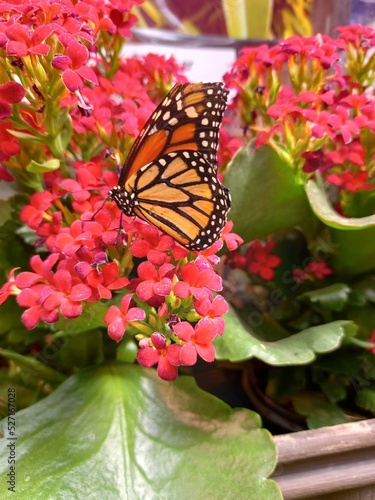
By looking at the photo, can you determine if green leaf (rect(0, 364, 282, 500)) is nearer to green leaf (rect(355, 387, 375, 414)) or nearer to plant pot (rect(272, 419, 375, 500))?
plant pot (rect(272, 419, 375, 500))

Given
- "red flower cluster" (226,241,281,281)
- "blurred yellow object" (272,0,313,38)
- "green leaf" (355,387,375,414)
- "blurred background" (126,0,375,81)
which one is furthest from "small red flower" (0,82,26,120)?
"blurred yellow object" (272,0,313,38)

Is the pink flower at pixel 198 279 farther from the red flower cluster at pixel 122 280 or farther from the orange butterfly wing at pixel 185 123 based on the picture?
the orange butterfly wing at pixel 185 123

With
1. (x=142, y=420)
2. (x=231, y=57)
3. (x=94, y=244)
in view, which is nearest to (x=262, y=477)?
(x=142, y=420)

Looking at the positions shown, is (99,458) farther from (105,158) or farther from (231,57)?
(231,57)

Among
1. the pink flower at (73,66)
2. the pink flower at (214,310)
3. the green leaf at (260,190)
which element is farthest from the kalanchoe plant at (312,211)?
the pink flower at (73,66)

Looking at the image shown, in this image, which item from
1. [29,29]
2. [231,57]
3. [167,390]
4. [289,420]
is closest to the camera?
[29,29]

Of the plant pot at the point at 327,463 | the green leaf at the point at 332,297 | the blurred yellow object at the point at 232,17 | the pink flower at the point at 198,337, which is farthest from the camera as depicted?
the blurred yellow object at the point at 232,17

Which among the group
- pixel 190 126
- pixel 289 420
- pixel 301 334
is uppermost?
pixel 190 126

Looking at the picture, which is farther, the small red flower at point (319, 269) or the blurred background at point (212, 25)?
the blurred background at point (212, 25)
